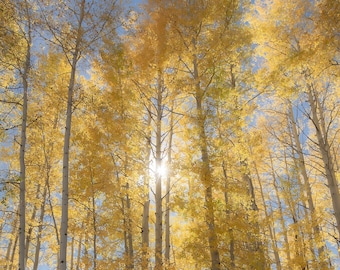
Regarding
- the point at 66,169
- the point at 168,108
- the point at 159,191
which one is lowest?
the point at 159,191

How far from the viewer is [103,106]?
7938 millimetres

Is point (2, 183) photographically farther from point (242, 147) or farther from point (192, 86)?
point (242, 147)

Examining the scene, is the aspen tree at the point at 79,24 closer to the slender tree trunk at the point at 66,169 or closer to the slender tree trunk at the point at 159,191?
the slender tree trunk at the point at 66,169

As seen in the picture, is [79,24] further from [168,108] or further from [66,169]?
[66,169]

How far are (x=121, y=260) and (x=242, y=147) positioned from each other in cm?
398

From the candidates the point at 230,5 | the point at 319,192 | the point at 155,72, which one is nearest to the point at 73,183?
the point at 155,72

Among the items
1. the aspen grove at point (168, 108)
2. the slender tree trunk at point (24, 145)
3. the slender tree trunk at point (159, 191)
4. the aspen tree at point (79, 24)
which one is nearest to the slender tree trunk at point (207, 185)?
the aspen grove at point (168, 108)

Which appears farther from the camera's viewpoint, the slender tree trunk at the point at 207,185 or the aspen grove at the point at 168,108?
the aspen grove at the point at 168,108

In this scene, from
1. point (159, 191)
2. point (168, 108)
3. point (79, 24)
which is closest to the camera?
point (159, 191)

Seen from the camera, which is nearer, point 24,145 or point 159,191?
point 24,145

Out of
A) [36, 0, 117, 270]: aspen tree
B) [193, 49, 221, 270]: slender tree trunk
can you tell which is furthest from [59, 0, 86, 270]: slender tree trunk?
[193, 49, 221, 270]: slender tree trunk

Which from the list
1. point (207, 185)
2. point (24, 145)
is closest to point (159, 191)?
point (207, 185)

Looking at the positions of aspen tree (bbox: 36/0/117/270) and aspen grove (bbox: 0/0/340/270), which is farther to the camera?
aspen tree (bbox: 36/0/117/270)

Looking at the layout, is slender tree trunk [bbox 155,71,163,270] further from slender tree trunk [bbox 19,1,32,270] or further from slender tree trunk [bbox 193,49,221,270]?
slender tree trunk [bbox 19,1,32,270]
